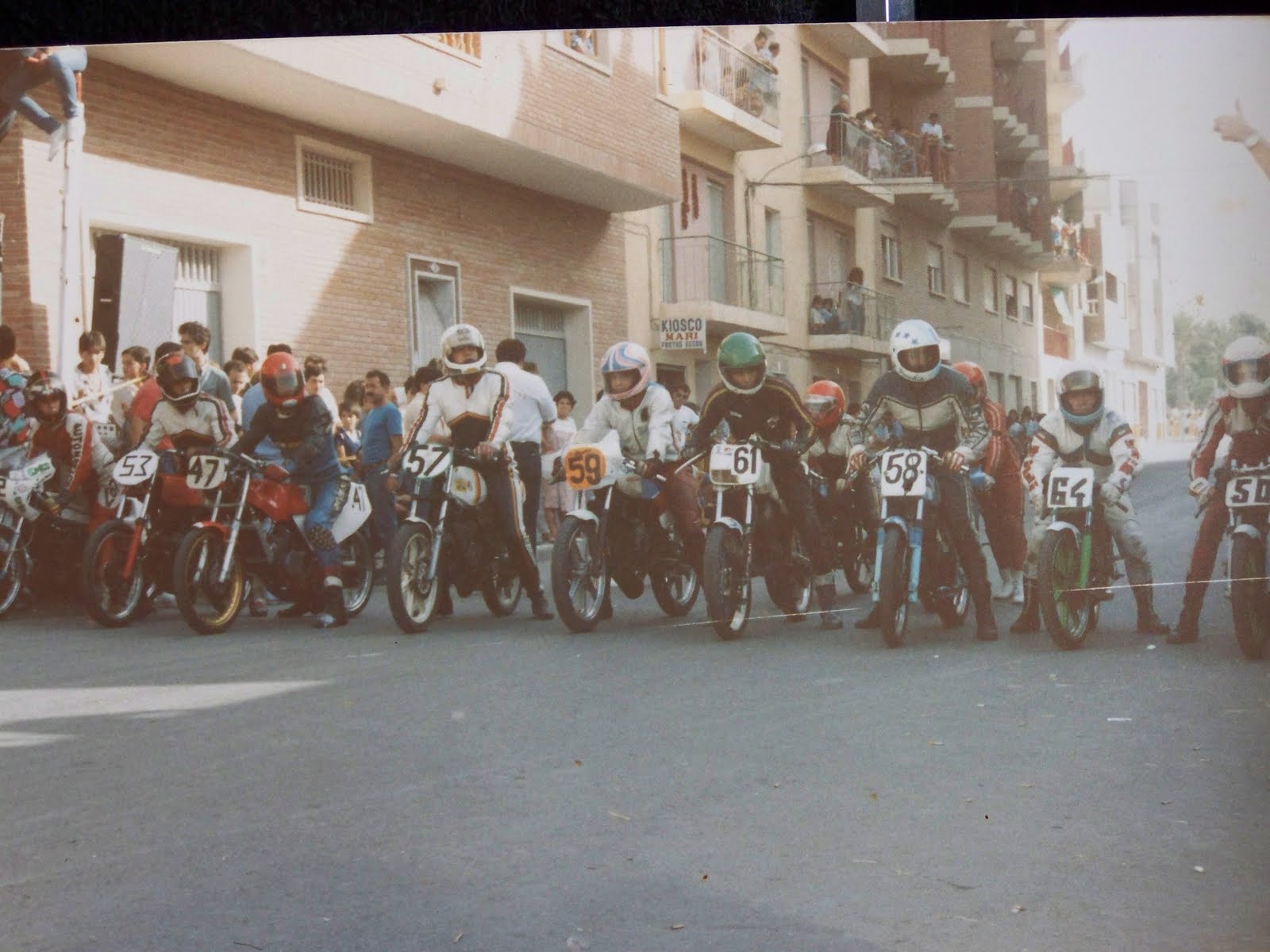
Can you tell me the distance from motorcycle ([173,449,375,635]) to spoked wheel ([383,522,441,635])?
2.3 inches

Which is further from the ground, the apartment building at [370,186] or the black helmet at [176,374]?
the apartment building at [370,186]

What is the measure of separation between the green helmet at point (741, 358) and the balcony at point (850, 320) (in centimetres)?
12

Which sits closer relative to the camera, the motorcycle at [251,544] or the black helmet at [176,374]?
the black helmet at [176,374]

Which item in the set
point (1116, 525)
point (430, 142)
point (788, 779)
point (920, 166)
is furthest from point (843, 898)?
point (430, 142)

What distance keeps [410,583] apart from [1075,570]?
1.46 m

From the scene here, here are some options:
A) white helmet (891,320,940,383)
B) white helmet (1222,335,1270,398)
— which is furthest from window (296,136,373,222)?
white helmet (1222,335,1270,398)

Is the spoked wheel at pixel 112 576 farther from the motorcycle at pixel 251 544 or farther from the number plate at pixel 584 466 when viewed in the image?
the number plate at pixel 584 466

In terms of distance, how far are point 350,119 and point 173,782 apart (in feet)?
4.71

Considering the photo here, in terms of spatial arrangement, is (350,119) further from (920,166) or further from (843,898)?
(843,898)

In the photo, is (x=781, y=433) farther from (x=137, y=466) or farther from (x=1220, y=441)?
(x=137, y=466)

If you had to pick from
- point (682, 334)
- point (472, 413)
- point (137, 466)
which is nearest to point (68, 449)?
point (137, 466)

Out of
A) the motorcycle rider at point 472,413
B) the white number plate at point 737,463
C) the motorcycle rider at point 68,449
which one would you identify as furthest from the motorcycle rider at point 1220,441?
the motorcycle rider at point 68,449

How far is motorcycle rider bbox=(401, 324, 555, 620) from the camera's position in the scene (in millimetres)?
3320

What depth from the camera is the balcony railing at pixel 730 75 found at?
3295mm
